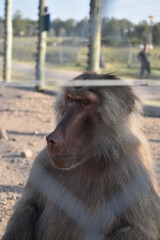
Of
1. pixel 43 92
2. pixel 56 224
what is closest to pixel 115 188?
pixel 56 224

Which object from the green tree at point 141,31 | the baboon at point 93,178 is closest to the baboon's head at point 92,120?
the baboon at point 93,178

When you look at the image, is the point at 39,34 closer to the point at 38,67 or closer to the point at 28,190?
the point at 38,67

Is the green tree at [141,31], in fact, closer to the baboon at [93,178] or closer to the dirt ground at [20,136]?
the baboon at [93,178]

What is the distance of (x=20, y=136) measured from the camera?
656cm

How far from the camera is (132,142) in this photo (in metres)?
2.63

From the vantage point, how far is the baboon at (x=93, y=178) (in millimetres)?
2453

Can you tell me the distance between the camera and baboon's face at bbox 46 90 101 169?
7.80ft

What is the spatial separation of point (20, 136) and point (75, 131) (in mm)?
4180

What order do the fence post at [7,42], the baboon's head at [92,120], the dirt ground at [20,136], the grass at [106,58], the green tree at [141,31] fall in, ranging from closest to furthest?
the baboon's head at [92,120] → the green tree at [141,31] → the grass at [106,58] → the dirt ground at [20,136] → the fence post at [7,42]

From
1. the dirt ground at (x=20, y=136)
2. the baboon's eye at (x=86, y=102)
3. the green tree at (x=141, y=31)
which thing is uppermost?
the green tree at (x=141, y=31)

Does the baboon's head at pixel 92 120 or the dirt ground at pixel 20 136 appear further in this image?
the dirt ground at pixel 20 136

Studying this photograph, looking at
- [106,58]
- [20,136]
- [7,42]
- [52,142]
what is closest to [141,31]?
[52,142]

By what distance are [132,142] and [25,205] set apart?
701mm

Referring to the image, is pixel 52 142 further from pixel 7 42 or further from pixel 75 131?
pixel 7 42
